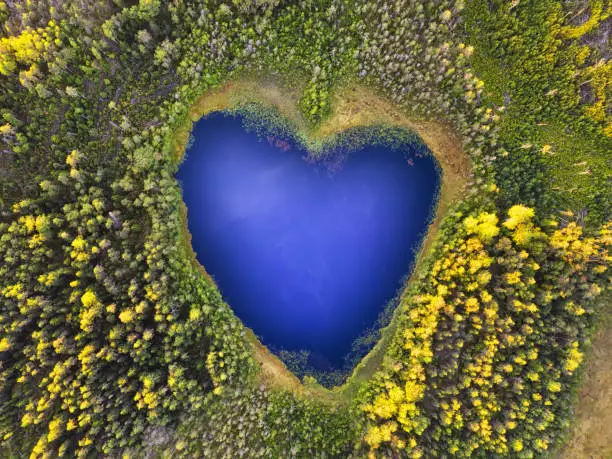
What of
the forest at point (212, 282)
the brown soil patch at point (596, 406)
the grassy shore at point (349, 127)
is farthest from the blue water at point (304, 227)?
the brown soil patch at point (596, 406)

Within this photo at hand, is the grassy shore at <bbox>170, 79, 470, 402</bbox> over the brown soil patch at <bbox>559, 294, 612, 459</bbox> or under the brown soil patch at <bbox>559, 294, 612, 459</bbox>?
over

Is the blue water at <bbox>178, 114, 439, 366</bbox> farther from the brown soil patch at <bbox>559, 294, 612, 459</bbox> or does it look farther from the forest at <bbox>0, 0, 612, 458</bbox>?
the brown soil patch at <bbox>559, 294, 612, 459</bbox>

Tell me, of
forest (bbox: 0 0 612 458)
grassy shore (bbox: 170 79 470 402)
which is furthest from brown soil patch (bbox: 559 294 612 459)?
grassy shore (bbox: 170 79 470 402)

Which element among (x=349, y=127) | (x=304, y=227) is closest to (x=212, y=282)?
(x=304, y=227)

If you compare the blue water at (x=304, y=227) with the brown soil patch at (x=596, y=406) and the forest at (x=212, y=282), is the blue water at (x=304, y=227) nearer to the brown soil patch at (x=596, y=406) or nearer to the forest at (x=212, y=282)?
the forest at (x=212, y=282)

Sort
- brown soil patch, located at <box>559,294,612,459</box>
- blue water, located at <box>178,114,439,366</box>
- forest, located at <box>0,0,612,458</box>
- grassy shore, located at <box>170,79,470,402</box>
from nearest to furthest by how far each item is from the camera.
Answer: forest, located at <box>0,0,612,458</box>, brown soil patch, located at <box>559,294,612,459</box>, grassy shore, located at <box>170,79,470,402</box>, blue water, located at <box>178,114,439,366</box>

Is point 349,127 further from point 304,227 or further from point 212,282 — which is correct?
point 212,282
